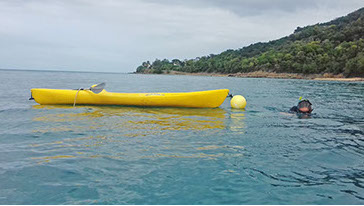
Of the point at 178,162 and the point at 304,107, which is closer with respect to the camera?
the point at 178,162

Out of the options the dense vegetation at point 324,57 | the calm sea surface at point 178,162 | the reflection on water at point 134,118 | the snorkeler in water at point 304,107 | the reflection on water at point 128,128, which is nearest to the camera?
the calm sea surface at point 178,162

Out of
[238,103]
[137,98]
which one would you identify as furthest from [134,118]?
[238,103]

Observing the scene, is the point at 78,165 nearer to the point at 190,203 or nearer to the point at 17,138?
the point at 190,203

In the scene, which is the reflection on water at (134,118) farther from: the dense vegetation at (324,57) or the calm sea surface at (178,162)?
the dense vegetation at (324,57)

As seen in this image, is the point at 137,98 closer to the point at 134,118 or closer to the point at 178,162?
the point at 134,118

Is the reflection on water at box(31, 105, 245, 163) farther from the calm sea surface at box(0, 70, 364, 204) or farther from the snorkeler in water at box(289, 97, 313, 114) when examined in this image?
the snorkeler in water at box(289, 97, 313, 114)

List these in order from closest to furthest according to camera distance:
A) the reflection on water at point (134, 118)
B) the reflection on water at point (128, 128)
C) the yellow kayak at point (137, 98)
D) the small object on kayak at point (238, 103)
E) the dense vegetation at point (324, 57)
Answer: the reflection on water at point (128, 128)
the reflection on water at point (134, 118)
the yellow kayak at point (137, 98)
the small object on kayak at point (238, 103)
the dense vegetation at point (324, 57)

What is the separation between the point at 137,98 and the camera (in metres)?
12.0

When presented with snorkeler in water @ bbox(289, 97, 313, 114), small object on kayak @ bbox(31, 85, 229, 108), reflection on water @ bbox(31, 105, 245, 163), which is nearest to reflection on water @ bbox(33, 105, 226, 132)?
reflection on water @ bbox(31, 105, 245, 163)

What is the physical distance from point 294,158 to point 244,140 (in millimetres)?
1537

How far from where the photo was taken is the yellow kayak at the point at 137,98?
11.9m

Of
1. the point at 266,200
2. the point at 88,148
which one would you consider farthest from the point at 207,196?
the point at 88,148

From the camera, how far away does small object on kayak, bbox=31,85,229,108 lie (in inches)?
469

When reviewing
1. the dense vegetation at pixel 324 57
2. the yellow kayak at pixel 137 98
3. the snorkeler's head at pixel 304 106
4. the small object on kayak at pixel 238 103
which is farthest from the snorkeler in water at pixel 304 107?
the dense vegetation at pixel 324 57
